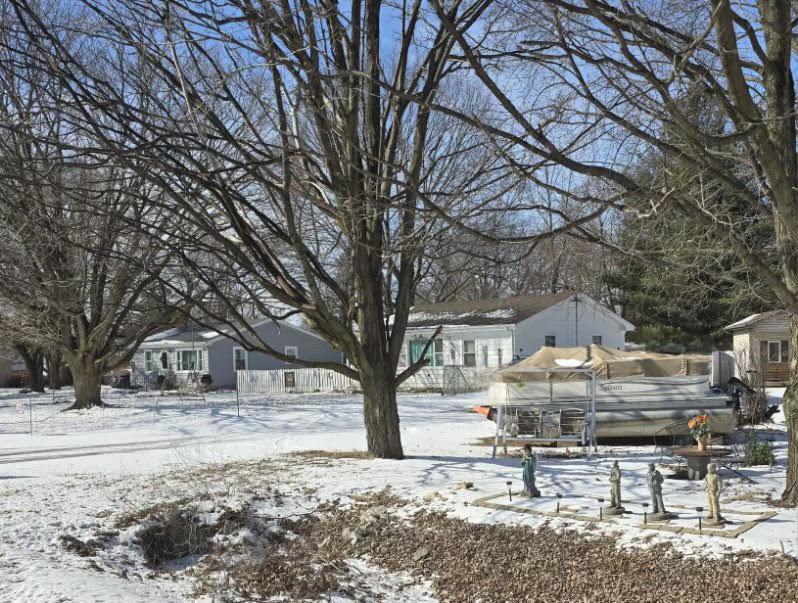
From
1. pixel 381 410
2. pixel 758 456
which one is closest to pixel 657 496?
pixel 758 456

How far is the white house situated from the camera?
1321 inches

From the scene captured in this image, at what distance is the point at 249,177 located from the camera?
37.5ft

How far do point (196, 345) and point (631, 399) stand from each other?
1226 inches

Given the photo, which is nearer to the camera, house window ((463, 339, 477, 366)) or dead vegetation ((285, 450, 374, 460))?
dead vegetation ((285, 450, 374, 460))

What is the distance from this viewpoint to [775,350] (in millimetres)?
31156

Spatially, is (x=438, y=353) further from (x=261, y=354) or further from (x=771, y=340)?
(x=771, y=340)

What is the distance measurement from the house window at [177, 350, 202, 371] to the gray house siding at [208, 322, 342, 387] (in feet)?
3.57

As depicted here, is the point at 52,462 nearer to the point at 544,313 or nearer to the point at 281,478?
the point at 281,478

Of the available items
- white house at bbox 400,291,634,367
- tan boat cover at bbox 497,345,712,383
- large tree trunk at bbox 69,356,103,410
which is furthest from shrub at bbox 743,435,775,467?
large tree trunk at bbox 69,356,103,410

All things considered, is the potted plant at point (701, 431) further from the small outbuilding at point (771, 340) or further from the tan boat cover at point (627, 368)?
the small outbuilding at point (771, 340)

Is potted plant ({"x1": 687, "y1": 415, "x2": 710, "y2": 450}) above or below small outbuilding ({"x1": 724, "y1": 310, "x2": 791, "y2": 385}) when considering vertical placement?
below

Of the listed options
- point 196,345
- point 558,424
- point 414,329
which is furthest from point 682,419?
point 196,345

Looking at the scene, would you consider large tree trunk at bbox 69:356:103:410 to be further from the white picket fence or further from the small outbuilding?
the small outbuilding

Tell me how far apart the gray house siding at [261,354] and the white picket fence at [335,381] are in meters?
5.68
